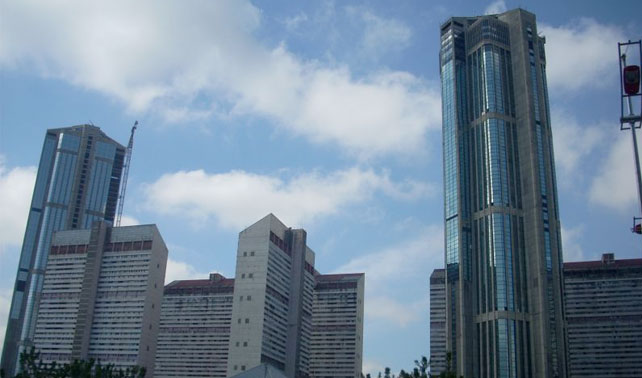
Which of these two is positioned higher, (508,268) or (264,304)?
(508,268)

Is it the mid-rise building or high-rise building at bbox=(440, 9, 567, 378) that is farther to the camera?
high-rise building at bbox=(440, 9, 567, 378)

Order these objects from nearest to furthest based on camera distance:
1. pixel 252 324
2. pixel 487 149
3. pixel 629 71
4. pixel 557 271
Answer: pixel 629 71, pixel 252 324, pixel 557 271, pixel 487 149

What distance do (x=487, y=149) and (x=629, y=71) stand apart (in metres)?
172

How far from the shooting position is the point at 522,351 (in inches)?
7047

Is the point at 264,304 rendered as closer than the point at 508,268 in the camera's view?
Yes

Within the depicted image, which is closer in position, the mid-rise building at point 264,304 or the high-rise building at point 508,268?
the mid-rise building at point 264,304

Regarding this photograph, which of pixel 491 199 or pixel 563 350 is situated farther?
pixel 491 199

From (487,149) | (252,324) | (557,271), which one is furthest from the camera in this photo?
(487,149)

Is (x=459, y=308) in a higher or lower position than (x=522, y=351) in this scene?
higher

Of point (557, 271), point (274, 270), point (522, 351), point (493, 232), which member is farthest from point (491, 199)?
point (274, 270)

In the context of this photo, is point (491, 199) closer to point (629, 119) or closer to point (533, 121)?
point (533, 121)

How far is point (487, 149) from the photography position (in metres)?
199

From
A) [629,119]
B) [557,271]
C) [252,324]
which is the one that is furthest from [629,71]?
[557,271]

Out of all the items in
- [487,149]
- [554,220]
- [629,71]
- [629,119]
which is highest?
[487,149]
